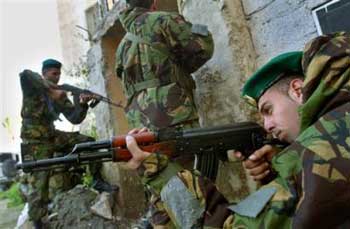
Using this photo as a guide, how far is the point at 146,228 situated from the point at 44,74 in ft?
6.80

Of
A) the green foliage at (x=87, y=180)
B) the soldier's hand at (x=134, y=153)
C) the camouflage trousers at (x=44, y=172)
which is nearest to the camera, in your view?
the soldier's hand at (x=134, y=153)

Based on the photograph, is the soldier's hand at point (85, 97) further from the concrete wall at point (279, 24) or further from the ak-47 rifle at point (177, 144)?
the ak-47 rifle at point (177, 144)

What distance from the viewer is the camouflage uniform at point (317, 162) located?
783 mm

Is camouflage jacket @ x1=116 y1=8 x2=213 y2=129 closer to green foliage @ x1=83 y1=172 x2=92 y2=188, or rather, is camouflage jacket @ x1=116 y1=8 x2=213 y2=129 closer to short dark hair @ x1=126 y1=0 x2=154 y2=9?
short dark hair @ x1=126 y1=0 x2=154 y2=9

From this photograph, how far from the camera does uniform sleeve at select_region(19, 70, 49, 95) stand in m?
3.75

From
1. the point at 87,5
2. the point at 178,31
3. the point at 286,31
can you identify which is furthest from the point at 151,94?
the point at 87,5

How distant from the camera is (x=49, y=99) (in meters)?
3.91

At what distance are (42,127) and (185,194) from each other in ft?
10.1

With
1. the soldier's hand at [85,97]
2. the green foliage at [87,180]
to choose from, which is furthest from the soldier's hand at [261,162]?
the green foliage at [87,180]

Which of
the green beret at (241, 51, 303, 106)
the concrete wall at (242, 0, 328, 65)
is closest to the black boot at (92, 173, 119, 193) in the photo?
the concrete wall at (242, 0, 328, 65)

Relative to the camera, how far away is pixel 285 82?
113 centimetres

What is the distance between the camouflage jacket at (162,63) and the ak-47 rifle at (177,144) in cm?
80

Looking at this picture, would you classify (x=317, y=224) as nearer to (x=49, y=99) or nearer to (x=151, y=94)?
(x=151, y=94)

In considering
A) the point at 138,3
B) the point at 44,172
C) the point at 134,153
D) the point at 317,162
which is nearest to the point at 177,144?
the point at 134,153
